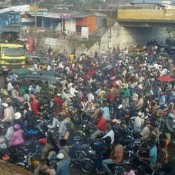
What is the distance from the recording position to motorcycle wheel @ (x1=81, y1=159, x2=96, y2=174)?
11.7 metres

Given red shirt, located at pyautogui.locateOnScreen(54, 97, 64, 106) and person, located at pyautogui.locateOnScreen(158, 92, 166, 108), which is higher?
red shirt, located at pyautogui.locateOnScreen(54, 97, 64, 106)

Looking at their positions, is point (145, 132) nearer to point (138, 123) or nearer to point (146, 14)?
point (138, 123)

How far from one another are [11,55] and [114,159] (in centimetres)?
1931

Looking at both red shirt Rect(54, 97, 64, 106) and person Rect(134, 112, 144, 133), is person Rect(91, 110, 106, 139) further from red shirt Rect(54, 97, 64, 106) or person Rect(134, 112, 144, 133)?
red shirt Rect(54, 97, 64, 106)

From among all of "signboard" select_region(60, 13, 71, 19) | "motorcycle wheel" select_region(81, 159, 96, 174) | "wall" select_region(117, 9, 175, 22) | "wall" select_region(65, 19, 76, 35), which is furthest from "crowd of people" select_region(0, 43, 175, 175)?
"signboard" select_region(60, 13, 71, 19)

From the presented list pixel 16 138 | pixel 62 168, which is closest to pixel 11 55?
pixel 16 138

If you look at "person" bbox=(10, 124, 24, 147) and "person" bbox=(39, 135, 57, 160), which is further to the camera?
"person" bbox=(10, 124, 24, 147)

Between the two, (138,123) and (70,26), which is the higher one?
(70,26)

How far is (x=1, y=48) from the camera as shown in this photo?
94.4 feet

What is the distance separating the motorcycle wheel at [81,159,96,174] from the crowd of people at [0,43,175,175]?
525 mm

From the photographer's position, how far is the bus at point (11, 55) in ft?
93.8

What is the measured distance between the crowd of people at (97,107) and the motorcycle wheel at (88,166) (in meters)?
0.52

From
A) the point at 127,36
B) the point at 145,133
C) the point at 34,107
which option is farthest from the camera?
the point at 127,36

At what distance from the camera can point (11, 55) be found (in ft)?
94.5
